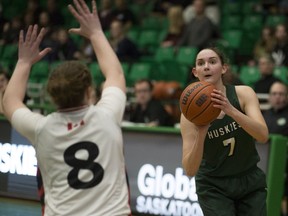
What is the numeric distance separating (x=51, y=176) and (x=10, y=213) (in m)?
3.55

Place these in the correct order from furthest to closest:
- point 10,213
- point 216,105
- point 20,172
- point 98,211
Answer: point 20,172 → point 10,213 → point 216,105 → point 98,211

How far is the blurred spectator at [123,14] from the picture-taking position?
521 inches

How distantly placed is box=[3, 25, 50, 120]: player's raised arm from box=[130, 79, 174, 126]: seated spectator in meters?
4.75

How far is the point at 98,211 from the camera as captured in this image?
2.98 m

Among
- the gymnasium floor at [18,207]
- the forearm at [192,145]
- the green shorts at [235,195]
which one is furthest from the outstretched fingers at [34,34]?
the gymnasium floor at [18,207]

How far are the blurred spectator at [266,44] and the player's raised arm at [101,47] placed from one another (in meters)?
7.84

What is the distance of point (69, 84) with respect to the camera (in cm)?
295

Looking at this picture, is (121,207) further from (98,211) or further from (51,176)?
(51,176)

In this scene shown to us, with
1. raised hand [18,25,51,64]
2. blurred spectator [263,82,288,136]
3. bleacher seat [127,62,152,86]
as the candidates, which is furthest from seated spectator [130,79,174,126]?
raised hand [18,25,51,64]

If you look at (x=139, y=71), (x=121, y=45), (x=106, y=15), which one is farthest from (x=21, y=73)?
(x=106, y=15)

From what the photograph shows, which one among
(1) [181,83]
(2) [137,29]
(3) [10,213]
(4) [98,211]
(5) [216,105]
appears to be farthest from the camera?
(2) [137,29]

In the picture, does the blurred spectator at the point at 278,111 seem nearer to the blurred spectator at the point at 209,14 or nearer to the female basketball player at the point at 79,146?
the blurred spectator at the point at 209,14

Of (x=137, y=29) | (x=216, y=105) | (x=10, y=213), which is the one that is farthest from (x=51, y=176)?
(x=137, y=29)

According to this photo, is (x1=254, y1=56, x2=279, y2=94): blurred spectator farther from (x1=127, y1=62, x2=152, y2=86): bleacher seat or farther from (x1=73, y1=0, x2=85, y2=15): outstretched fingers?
(x1=73, y1=0, x2=85, y2=15): outstretched fingers
